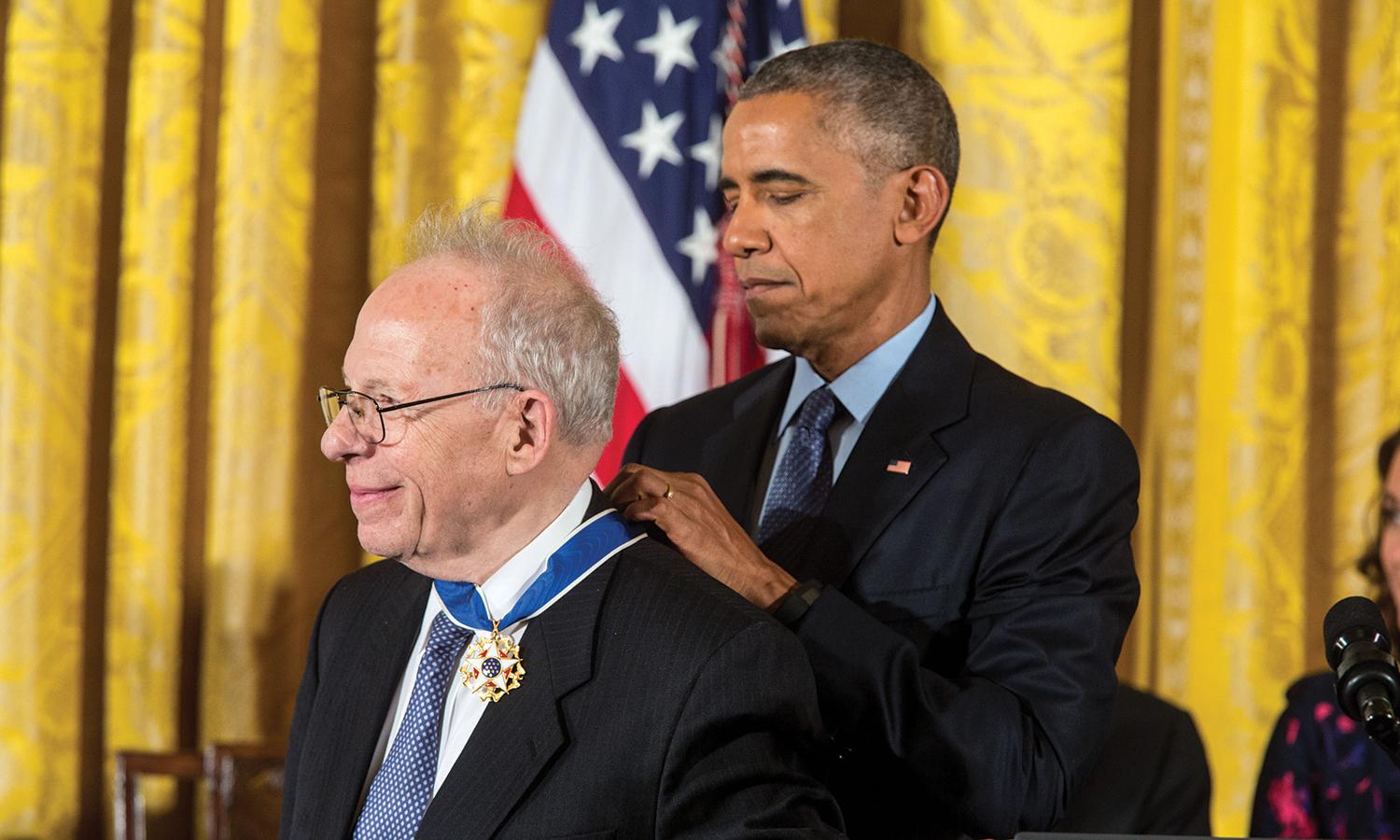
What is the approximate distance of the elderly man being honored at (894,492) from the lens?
6.55ft

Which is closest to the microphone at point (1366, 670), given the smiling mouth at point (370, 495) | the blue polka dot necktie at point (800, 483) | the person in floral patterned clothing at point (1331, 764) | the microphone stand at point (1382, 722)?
the microphone stand at point (1382, 722)

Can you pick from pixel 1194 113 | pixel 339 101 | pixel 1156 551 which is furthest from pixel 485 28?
pixel 1156 551

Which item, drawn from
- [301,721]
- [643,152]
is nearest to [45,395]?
[643,152]

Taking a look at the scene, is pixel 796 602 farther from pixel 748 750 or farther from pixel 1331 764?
pixel 1331 764

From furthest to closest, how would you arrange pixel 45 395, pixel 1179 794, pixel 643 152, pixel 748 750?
pixel 45 395 < pixel 643 152 < pixel 1179 794 < pixel 748 750

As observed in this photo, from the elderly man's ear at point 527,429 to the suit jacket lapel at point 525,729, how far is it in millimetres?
161

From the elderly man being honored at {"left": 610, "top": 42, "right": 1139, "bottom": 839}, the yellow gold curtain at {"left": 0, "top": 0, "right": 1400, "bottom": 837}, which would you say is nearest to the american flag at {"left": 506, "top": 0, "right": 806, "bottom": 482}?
the yellow gold curtain at {"left": 0, "top": 0, "right": 1400, "bottom": 837}

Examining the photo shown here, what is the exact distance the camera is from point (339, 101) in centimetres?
443

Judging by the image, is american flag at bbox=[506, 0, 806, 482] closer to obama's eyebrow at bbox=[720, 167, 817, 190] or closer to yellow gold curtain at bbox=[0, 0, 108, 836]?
yellow gold curtain at bbox=[0, 0, 108, 836]

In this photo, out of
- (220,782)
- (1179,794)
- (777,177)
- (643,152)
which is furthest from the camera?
(643,152)

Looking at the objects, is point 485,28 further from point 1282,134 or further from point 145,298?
point 1282,134

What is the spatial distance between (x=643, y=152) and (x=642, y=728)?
7.72ft

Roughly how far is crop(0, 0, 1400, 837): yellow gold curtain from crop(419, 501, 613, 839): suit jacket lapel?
2486 millimetres

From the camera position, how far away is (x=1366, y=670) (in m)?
1.55
